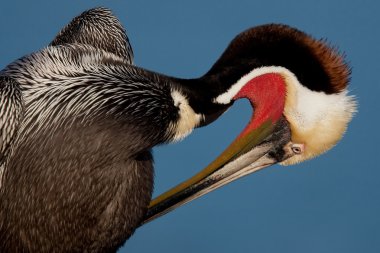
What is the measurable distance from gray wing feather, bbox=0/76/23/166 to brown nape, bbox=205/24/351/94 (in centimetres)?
126

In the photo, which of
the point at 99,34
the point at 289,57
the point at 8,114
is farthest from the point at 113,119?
the point at 99,34

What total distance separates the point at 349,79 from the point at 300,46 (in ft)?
1.31

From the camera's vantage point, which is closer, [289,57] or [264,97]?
[289,57]

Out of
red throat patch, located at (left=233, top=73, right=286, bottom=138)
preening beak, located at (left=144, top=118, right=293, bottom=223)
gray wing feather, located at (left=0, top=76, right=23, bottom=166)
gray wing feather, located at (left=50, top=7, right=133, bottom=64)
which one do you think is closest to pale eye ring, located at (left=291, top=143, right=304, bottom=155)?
preening beak, located at (left=144, top=118, right=293, bottom=223)

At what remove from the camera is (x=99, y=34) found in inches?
253

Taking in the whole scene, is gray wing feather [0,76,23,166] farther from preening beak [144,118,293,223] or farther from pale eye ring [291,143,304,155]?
pale eye ring [291,143,304,155]

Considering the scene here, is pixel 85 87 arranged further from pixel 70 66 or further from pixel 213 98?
pixel 213 98

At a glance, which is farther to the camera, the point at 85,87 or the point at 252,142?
the point at 252,142

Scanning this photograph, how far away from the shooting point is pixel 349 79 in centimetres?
513

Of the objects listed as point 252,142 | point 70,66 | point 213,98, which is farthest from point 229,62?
point 70,66

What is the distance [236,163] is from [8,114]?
1553 mm

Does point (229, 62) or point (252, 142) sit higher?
point (229, 62)

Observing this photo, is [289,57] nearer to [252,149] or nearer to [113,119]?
[252,149]

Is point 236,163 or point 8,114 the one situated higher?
point 8,114
